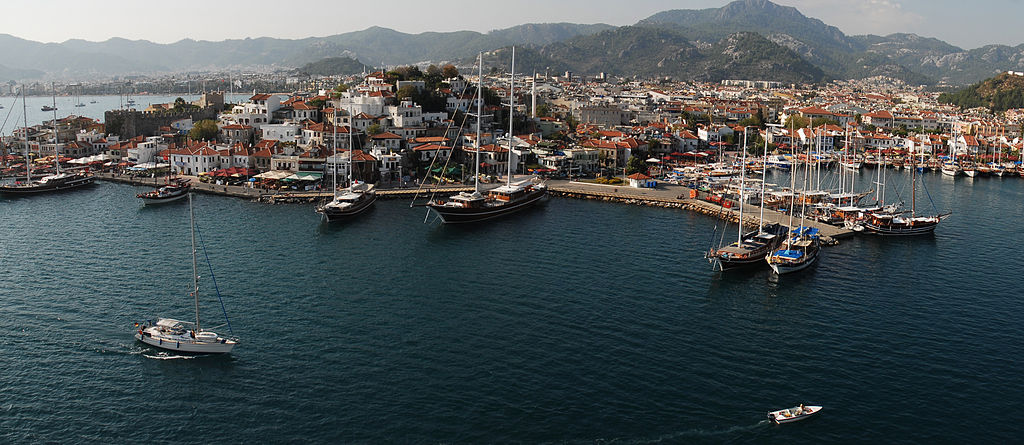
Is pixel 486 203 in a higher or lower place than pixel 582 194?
lower

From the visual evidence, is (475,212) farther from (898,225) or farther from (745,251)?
(898,225)

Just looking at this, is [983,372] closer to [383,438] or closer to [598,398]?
[598,398]

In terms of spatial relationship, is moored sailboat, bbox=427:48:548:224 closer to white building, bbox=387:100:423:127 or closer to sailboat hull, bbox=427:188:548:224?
sailboat hull, bbox=427:188:548:224

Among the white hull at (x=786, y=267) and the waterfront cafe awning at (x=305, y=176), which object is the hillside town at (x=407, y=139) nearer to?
the waterfront cafe awning at (x=305, y=176)

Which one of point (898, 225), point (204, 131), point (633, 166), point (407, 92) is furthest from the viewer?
point (407, 92)

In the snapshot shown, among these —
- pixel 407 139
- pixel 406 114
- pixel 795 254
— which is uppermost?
pixel 406 114

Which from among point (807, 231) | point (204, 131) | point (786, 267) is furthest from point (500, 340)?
point (204, 131)

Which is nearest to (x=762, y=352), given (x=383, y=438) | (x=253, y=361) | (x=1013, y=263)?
(x=383, y=438)
